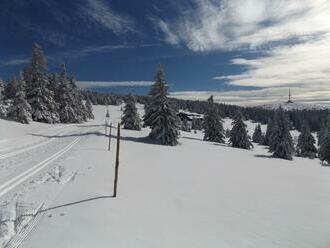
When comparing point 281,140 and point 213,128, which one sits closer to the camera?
point 281,140

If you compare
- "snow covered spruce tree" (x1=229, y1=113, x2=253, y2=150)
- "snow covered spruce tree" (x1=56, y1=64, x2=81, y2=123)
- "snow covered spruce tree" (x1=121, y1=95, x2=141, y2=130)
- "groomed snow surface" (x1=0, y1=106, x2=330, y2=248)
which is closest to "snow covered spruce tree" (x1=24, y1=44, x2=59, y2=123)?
"snow covered spruce tree" (x1=56, y1=64, x2=81, y2=123)

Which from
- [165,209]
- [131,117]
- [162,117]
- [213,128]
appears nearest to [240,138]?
[213,128]

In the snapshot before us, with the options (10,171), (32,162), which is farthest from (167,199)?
(32,162)

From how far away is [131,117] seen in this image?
5625 centimetres

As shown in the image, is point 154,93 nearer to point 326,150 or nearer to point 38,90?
point 38,90

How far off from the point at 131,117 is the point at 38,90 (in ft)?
55.0

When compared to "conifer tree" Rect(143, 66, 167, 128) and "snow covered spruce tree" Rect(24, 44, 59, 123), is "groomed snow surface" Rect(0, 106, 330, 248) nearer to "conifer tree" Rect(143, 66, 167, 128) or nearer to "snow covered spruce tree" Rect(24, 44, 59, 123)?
"conifer tree" Rect(143, 66, 167, 128)

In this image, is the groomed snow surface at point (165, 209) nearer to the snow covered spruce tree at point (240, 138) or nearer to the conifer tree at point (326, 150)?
the snow covered spruce tree at point (240, 138)

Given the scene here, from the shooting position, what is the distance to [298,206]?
1172cm

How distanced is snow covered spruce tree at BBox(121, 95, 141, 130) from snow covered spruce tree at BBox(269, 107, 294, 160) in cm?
2482

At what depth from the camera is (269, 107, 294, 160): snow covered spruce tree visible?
136 ft

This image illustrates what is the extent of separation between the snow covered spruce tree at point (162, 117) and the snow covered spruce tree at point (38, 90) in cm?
2172

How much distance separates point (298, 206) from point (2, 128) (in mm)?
34008

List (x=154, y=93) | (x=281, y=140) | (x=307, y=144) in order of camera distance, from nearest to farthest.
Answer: (x=154, y=93)
(x=281, y=140)
(x=307, y=144)
